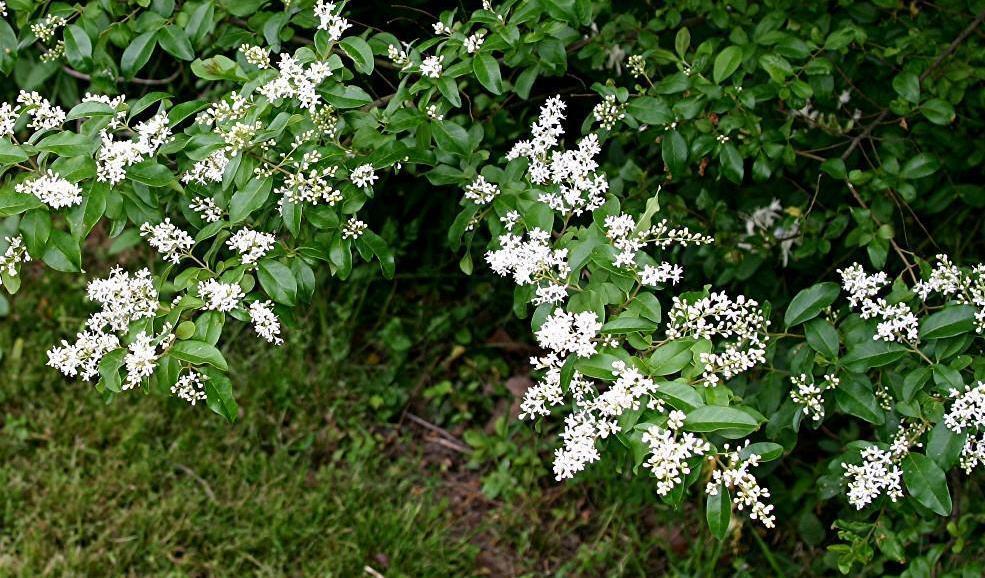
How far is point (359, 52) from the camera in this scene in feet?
6.18

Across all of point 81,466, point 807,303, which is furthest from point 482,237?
point 81,466

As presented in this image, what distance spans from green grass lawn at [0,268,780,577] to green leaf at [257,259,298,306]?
1.21 m

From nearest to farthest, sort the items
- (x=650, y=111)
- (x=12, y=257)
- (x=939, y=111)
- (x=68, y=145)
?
(x=68, y=145), (x=12, y=257), (x=650, y=111), (x=939, y=111)

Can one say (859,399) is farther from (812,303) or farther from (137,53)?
(137,53)

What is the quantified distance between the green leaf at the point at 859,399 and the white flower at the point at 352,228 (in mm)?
934

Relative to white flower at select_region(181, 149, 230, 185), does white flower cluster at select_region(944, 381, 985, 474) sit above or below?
below

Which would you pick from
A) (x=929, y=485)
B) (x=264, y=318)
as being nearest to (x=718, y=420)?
(x=929, y=485)

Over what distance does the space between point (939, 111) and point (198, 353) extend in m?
1.63

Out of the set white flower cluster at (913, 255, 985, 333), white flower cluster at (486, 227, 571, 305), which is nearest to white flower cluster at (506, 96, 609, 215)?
white flower cluster at (486, 227, 571, 305)

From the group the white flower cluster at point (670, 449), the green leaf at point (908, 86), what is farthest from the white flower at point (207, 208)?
the green leaf at point (908, 86)

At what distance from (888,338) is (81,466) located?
7.84 ft

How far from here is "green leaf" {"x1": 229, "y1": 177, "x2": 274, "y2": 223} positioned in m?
1.74

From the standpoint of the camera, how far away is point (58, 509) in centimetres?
300

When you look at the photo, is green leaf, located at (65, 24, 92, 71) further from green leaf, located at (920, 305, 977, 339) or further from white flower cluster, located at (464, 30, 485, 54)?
Result: green leaf, located at (920, 305, 977, 339)
